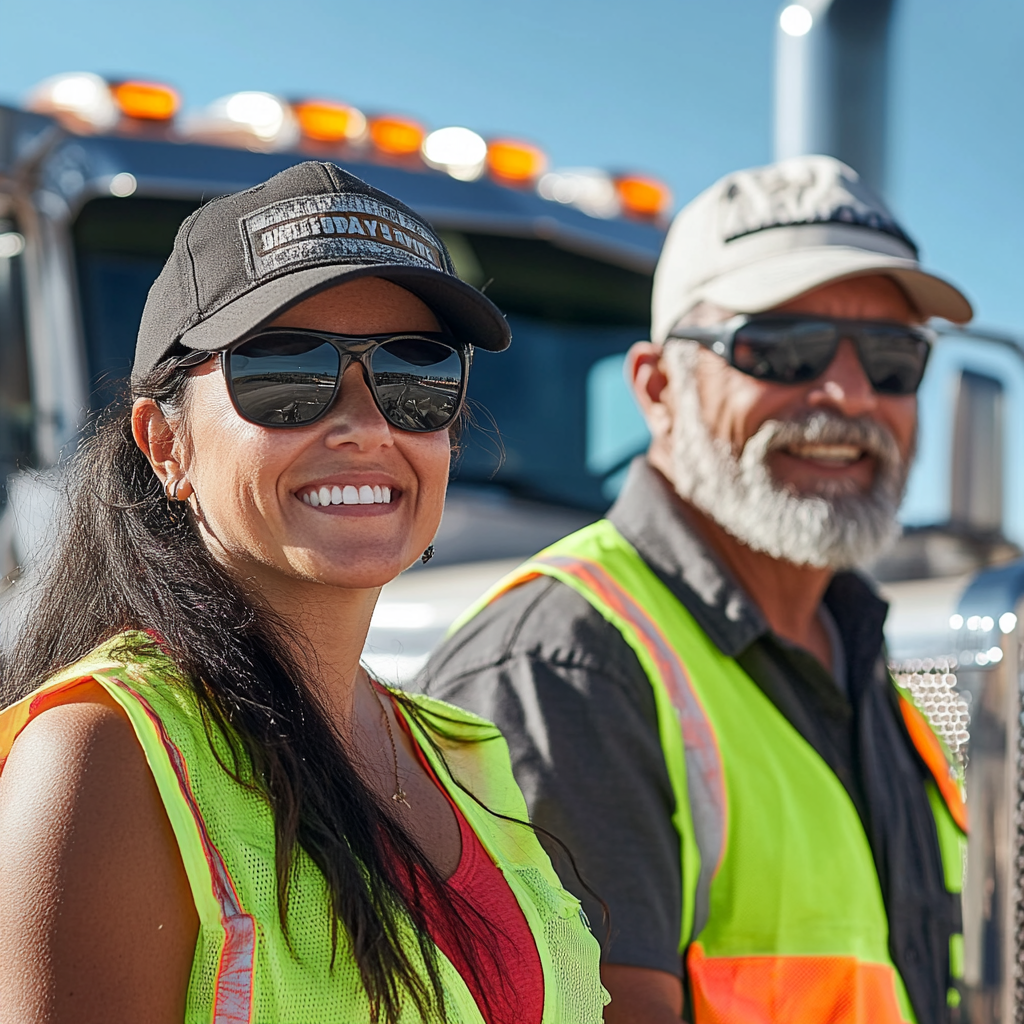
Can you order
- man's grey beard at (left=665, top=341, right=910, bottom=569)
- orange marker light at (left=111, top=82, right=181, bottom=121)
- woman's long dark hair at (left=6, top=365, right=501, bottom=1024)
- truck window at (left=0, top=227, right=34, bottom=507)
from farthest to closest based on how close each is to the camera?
orange marker light at (left=111, top=82, right=181, bottom=121) < truck window at (left=0, top=227, right=34, bottom=507) < man's grey beard at (left=665, top=341, right=910, bottom=569) < woman's long dark hair at (left=6, top=365, right=501, bottom=1024)

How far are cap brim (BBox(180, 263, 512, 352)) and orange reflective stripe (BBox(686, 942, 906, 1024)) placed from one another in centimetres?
98

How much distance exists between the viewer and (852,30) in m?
3.26

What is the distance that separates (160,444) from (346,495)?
207mm

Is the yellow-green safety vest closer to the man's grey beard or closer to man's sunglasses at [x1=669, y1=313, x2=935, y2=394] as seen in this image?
the man's grey beard

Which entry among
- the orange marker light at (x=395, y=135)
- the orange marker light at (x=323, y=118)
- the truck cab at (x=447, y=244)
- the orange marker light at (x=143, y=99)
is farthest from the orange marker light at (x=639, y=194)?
the orange marker light at (x=143, y=99)

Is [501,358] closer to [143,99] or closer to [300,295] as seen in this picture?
[143,99]

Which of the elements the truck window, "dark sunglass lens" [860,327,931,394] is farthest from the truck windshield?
"dark sunglass lens" [860,327,931,394]

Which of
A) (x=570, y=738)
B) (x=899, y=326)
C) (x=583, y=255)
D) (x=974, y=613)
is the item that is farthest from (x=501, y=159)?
(x=570, y=738)

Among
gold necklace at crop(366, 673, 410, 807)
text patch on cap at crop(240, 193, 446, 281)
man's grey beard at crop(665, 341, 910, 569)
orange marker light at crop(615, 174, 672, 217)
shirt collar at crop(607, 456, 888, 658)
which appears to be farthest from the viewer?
orange marker light at crop(615, 174, 672, 217)

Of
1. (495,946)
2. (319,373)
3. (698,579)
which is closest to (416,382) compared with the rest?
(319,373)

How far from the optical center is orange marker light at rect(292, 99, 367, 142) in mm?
3574

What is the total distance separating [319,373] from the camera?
1.19 m

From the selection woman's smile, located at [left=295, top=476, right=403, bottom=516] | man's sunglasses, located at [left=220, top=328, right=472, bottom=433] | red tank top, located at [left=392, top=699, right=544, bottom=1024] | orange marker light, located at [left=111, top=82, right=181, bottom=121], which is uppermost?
orange marker light, located at [left=111, top=82, right=181, bottom=121]

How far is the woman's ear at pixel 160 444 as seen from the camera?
1254mm
